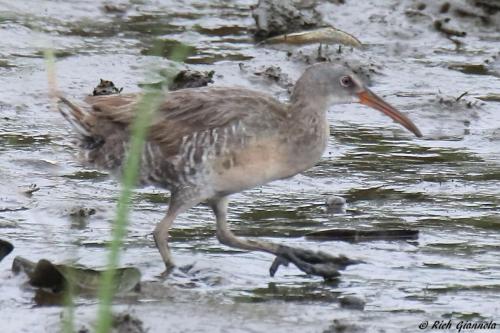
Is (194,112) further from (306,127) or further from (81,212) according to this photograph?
(81,212)

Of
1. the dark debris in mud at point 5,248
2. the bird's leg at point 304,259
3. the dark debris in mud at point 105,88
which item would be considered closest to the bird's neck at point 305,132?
the bird's leg at point 304,259

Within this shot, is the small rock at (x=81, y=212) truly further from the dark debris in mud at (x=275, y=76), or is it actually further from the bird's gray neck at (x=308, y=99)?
the dark debris in mud at (x=275, y=76)

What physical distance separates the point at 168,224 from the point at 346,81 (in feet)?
4.22

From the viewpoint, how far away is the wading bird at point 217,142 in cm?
788

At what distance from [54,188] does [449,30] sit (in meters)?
5.71

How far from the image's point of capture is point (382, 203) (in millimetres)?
9336

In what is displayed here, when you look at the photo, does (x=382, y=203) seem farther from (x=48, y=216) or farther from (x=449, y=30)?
(x=449, y=30)

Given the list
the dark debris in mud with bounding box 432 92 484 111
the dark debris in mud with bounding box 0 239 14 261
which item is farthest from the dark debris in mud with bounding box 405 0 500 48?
the dark debris in mud with bounding box 0 239 14 261

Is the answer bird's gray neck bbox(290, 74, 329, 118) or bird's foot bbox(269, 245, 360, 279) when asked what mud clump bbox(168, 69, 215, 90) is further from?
bird's foot bbox(269, 245, 360, 279)

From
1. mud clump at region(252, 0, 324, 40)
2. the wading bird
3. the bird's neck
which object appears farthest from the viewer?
mud clump at region(252, 0, 324, 40)

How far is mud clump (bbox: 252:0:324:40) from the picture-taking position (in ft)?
43.1

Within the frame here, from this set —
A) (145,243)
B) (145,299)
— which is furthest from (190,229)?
(145,299)

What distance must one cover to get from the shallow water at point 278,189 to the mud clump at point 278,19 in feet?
0.88

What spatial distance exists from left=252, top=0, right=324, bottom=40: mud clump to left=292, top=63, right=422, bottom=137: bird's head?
16.0 feet
